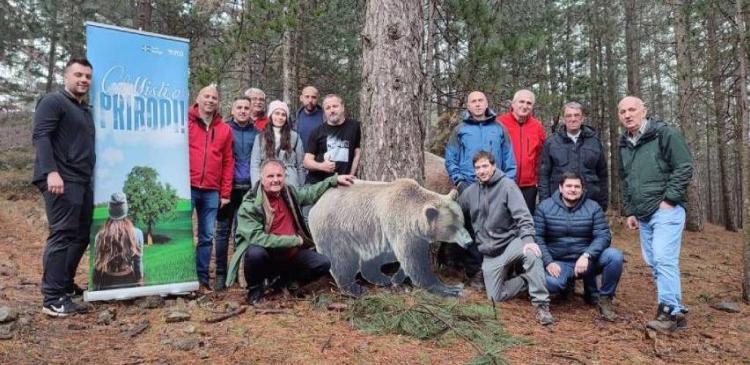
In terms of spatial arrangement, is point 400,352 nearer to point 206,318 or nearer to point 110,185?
point 206,318

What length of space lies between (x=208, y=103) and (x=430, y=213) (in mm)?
2266

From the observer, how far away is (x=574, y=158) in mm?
4848

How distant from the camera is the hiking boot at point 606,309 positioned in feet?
13.8

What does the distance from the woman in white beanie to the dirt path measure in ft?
3.75

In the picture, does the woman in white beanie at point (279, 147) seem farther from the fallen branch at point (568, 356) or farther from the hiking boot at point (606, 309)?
the hiking boot at point (606, 309)

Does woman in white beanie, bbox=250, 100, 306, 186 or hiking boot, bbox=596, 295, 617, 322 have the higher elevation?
woman in white beanie, bbox=250, 100, 306, 186

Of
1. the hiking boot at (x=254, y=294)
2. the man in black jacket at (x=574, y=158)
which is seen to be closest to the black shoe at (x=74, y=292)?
the hiking boot at (x=254, y=294)

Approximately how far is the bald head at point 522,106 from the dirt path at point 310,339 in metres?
1.86

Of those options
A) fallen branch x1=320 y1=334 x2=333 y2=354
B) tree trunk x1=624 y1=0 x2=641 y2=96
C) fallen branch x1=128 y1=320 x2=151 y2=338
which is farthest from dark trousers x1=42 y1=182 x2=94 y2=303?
tree trunk x1=624 y1=0 x2=641 y2=96

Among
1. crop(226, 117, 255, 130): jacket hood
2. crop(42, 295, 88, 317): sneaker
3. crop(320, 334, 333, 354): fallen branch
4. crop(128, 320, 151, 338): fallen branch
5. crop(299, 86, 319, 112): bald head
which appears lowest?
crop(320, 334, 333, 354): fallen branch

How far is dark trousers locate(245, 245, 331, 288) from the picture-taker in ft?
12.8

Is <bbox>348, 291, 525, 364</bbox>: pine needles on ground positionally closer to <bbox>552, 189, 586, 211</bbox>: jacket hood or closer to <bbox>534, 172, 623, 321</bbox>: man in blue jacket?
<bbox>534, 172, 623, 321</bbox>: man in blue jacket

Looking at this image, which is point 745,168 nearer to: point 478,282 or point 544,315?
point 544,315

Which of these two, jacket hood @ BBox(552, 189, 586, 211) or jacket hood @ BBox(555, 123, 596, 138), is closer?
jacket hood @ BBox(552, 189, 586, 211)
